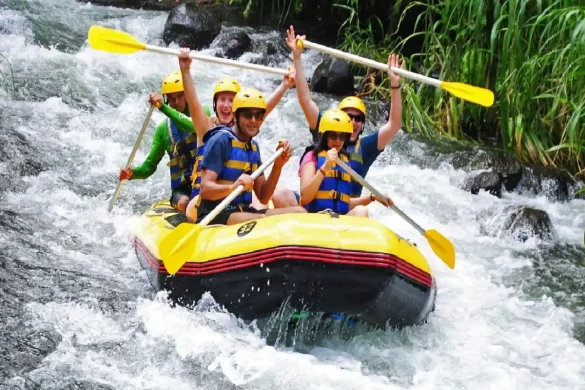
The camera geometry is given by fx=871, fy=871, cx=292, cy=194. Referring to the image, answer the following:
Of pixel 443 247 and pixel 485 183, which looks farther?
pixel 485 183

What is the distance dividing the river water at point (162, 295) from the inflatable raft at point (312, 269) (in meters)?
0.18

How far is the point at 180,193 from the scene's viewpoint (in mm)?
5051

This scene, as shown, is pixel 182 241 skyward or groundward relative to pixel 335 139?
groundward

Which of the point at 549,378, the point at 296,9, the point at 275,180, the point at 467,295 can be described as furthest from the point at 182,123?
the point at 296,9

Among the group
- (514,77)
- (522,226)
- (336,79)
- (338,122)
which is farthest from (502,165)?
(338,122)

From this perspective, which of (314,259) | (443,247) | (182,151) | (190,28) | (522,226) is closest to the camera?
(314,259)

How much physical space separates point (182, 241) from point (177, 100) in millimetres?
1100

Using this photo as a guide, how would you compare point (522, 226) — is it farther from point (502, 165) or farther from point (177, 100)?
point (177, 100)

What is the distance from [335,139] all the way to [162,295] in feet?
3.86

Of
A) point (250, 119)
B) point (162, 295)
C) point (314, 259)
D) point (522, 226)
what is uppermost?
point (250, 119)

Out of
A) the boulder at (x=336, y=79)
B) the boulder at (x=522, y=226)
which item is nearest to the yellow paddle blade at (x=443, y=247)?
the boulder at (x=522, y=226)

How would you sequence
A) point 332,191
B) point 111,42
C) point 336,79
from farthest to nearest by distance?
point 336,79
point 111,42
point 332,191

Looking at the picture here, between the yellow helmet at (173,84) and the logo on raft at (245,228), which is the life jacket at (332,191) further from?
the yellow helmet at (173,84)

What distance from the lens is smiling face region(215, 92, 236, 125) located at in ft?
15.3
